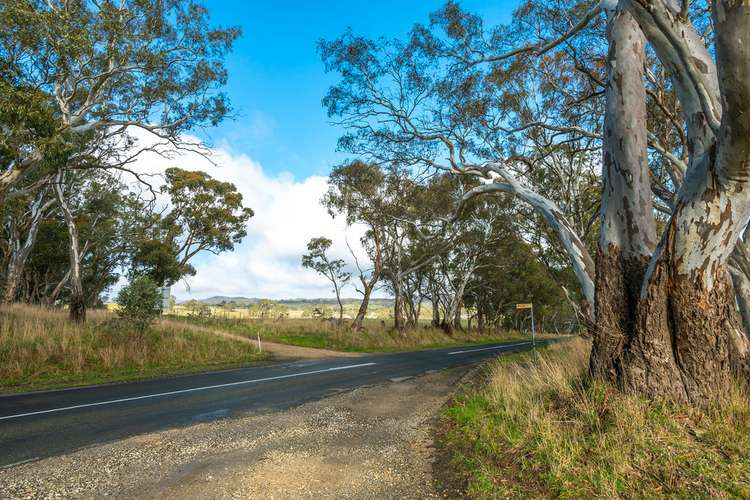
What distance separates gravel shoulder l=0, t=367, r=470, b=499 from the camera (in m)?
3.57

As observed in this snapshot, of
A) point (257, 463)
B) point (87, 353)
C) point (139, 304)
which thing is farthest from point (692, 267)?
point (139, 304)

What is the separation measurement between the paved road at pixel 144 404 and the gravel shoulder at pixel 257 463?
59cm

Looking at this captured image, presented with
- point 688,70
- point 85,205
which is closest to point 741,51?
point 688,70

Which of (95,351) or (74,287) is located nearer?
(95,351)

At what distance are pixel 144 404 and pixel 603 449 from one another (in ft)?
22.6

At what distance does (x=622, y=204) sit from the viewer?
5449 mm

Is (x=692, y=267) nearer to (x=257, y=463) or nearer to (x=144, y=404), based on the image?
(x=257, y=463)

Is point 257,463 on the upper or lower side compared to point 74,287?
lower

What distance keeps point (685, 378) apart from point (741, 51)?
9.94ft

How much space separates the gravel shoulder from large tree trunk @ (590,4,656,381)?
2.53 meters

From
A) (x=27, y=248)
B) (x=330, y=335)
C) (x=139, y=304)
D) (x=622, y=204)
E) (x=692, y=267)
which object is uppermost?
(x=27, y=248)

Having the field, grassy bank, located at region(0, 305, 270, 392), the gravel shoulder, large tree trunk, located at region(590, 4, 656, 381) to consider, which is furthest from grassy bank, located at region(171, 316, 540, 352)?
large tree trunk, located at region(590, 4, 656, 381)

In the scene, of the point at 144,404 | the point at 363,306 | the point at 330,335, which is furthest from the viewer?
the point at 363,306

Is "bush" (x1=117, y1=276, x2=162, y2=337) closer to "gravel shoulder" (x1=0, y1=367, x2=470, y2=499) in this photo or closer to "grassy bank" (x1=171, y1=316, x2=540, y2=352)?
"grassy bank" (x1=171, y1=316, x2=540, y2=352)
